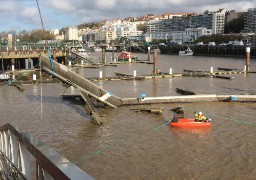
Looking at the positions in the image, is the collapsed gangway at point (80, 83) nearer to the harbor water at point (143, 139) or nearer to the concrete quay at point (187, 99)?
the harbor water at point (143, 139)

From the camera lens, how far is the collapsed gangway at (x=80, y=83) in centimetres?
1816

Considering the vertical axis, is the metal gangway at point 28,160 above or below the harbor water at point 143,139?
above

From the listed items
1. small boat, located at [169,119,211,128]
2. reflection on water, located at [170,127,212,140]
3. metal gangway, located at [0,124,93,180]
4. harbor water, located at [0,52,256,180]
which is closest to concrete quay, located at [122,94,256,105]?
harbor water, located at [0,52,256,180]

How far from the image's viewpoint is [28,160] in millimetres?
5145

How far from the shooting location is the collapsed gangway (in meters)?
18.2

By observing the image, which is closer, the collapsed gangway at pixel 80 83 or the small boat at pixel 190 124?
the small boat at pixel 190 124

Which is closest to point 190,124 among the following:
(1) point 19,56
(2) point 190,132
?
(2) point 190,132

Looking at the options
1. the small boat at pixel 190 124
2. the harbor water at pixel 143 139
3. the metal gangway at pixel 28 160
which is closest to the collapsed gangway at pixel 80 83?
the harbor water at pixel 143 139

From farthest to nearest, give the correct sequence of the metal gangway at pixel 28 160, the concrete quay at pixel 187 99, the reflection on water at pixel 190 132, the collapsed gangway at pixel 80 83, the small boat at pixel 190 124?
the concrete quay at pixel 187 99 → the collapsed gangway at pixel 80 83 → the small boat at pixel 190 124 → the reflection on water at pixel 190 132 → the metal gangway at pixel 28 160

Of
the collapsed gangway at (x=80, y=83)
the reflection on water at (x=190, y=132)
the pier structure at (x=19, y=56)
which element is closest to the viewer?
the reflection on water at (x=190, y=132)

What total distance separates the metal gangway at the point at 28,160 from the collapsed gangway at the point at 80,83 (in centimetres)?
1148

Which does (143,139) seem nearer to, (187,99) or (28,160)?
(187,99)

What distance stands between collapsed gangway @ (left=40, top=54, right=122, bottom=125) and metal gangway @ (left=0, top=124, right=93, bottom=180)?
37.7 feet

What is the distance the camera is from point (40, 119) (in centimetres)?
2012
